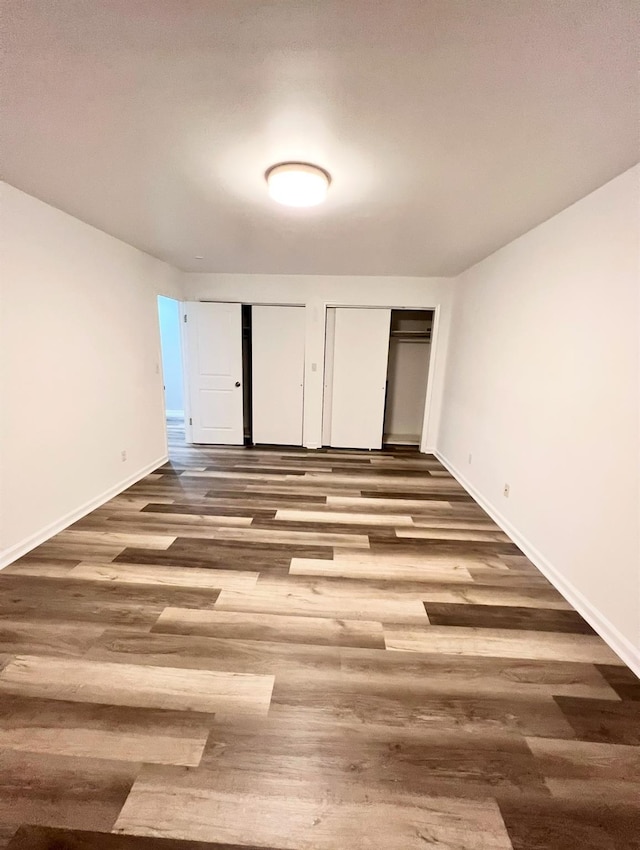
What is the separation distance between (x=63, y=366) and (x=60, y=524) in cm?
121

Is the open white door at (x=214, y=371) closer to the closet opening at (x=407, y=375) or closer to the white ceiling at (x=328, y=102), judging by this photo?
the white ceiling at (x=328, y=102)

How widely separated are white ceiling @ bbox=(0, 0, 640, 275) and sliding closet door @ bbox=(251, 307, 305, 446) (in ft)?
7.60

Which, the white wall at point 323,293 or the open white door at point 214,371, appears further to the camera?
the open white door at point 214,371

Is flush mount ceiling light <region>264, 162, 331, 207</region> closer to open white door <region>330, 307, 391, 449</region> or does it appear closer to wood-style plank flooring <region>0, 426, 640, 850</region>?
wood-style plank flooring <region>0, 426, 640, 850</region>

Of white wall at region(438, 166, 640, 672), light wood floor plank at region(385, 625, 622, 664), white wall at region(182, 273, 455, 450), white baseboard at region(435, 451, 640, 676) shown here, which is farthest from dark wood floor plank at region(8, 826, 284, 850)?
white wall at region(182, 273, 455, 450)

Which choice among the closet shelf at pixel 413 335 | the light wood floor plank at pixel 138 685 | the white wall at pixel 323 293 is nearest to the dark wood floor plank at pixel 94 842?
the light wood floor plank at pixel 138 685

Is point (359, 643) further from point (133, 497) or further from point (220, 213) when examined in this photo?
point (220, 213)

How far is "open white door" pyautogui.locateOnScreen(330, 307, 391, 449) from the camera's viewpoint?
4637 mm

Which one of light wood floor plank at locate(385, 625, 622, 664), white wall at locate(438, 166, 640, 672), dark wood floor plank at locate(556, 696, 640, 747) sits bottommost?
dark wood floor plank at locate(556, 696, 640, 747)

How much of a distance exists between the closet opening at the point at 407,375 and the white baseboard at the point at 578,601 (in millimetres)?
2594

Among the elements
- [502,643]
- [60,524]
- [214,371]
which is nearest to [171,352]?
[214,371]

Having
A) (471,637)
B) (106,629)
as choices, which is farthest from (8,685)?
(471,637)

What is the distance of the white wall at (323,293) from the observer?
4.44 m

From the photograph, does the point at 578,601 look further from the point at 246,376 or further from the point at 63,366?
the point at 246,376
